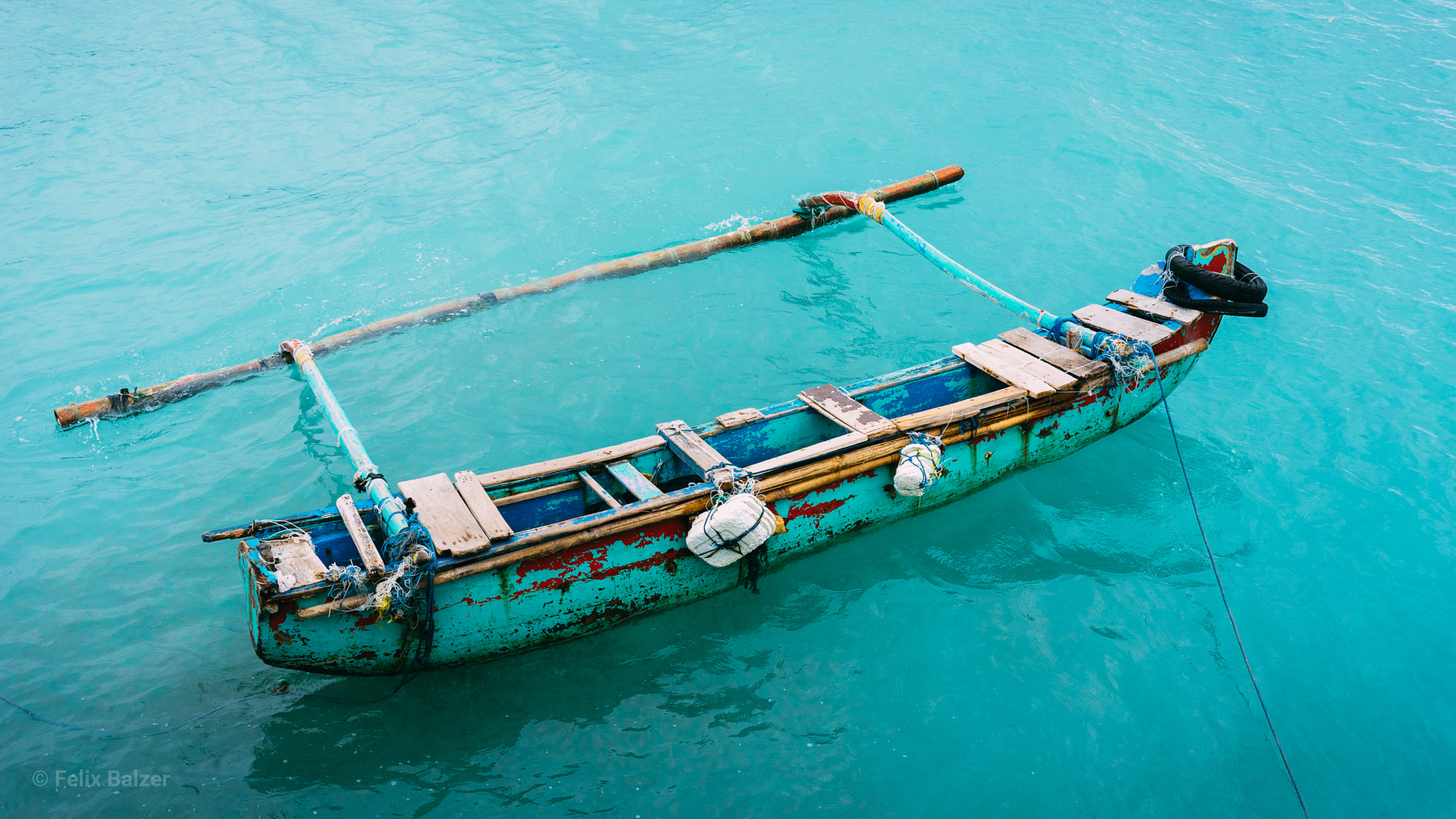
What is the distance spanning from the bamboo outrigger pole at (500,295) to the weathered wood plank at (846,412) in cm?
453

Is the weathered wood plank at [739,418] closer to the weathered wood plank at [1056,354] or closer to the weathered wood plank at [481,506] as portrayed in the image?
the weathered wood plank at [481,506]

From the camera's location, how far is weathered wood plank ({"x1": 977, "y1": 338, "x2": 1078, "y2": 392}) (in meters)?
7.68

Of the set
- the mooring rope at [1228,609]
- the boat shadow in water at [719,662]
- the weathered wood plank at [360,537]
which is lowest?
the mooring rope at [1228,609]

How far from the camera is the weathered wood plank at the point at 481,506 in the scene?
5699 mm

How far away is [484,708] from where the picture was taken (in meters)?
6.10

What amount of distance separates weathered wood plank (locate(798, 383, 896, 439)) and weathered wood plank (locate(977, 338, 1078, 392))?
5.60 feet

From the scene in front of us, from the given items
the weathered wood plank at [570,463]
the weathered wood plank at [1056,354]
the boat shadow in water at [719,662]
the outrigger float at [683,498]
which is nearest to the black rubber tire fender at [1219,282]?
the outrigger float at [683,498]

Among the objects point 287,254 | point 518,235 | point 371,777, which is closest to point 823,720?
point 371,777

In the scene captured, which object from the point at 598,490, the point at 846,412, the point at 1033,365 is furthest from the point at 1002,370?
the point at 598,490

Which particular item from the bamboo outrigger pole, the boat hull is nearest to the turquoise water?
the bamboo outrigger pole

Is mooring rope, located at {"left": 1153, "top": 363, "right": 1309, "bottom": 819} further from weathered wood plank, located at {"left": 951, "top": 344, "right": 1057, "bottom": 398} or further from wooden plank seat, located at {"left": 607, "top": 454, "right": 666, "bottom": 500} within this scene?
wooden plank seat, located at {"left": 607, "top": 454, "right": 666, "bottom": 500}

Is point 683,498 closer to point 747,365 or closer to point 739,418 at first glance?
point 739,418

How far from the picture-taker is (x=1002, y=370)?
7.84m

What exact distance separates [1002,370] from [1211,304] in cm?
247
